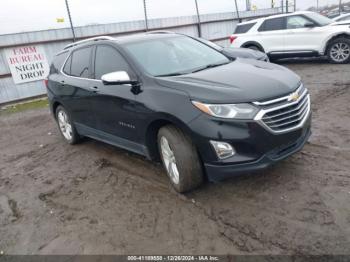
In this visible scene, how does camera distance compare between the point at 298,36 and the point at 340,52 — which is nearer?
the point at 340,52

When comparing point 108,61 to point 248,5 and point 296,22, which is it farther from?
point 248,5

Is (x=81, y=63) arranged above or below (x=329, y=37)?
above

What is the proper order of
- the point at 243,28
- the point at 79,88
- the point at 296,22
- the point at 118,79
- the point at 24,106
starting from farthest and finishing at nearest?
the point at 243,28, the point at 296,22, the point at 24,106, the point at 79,88, the point at 118,79

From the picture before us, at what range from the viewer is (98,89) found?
4641 mm

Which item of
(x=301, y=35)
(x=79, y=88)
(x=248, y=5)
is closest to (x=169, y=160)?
(x=79, y=88)

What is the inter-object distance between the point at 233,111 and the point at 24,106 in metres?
9.29

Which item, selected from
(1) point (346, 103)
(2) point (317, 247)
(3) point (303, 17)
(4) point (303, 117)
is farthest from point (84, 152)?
(3) point (303, 17)

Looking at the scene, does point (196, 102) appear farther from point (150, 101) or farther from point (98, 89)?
point (98, 89)

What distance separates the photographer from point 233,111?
323cm

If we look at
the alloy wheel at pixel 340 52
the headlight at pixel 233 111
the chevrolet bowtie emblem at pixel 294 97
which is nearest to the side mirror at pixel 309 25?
the alloy wheel at pixel 340 52

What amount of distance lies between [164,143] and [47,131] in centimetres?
457

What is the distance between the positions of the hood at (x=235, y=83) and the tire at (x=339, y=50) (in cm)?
758

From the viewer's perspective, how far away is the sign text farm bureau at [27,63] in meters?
11.0

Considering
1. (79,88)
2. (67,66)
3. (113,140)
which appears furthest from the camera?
(67,66)
